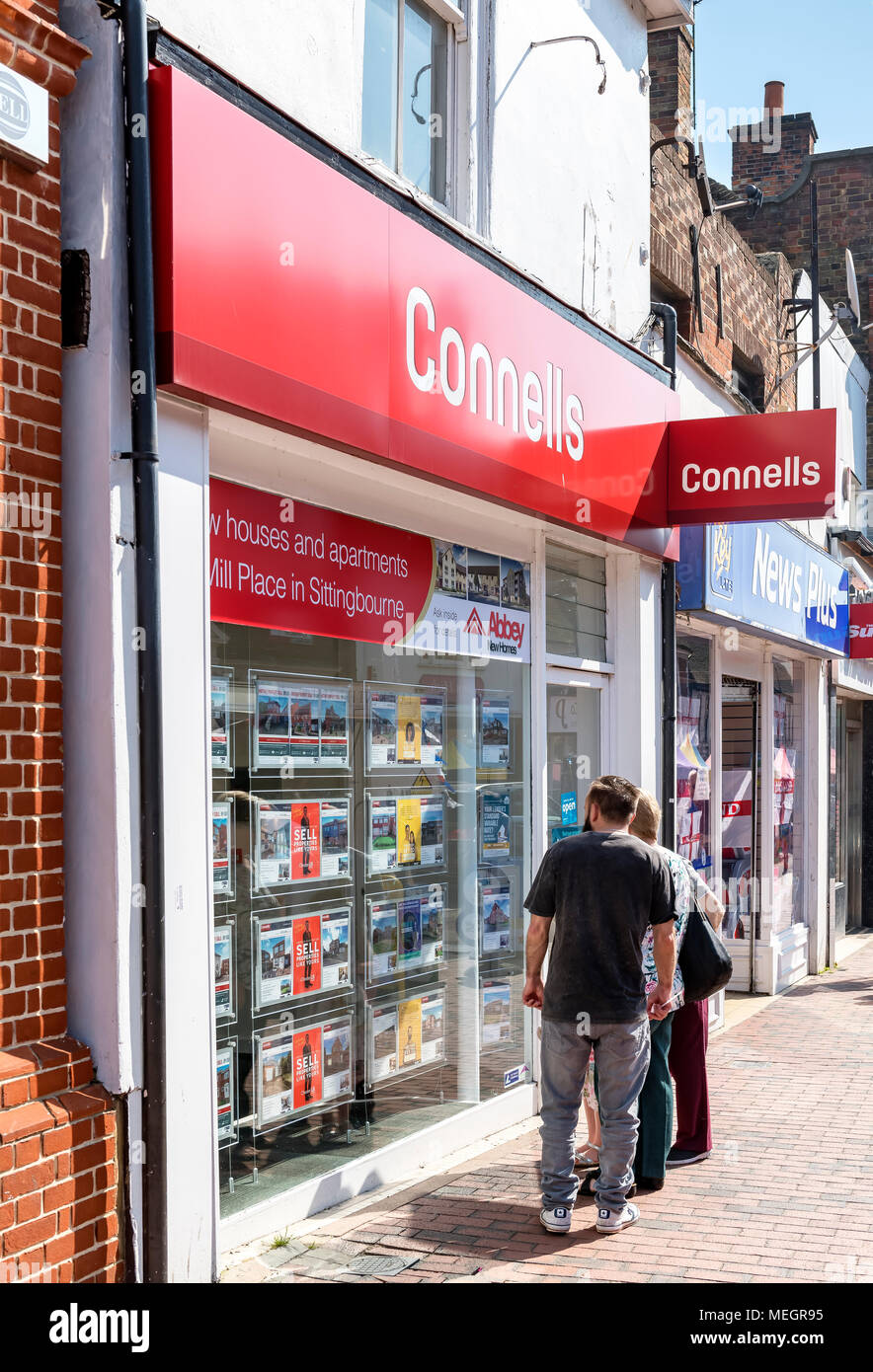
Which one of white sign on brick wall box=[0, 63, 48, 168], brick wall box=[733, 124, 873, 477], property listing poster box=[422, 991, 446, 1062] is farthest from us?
brick wall box=[733, 124, 873, 477]

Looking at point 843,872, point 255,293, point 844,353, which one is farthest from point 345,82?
point 843,872

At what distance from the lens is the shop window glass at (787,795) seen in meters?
12.9

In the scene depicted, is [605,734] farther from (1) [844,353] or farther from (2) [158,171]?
(1) [844,353]

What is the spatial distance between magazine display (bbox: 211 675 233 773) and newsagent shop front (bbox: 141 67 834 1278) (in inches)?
0.5

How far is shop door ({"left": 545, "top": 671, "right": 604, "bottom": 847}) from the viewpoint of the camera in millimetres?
7820

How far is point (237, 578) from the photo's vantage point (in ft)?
16.6

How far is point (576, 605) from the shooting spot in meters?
8.23

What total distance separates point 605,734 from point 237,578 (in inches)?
161

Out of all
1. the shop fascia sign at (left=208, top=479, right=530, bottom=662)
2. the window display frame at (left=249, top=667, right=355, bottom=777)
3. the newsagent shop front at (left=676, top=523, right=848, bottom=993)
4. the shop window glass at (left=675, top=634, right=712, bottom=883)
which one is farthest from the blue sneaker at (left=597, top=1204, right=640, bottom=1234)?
the newsagent shop front at (left=676, top=523, right=848, bottom=993)

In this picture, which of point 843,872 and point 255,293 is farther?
point 843,872

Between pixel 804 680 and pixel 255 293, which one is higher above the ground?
pixel 255 293

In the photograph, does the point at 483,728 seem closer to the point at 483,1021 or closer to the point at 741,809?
the point at 483,1021

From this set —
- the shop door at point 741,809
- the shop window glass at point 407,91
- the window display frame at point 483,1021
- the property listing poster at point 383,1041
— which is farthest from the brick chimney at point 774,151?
the property listing poster at point 383,1041

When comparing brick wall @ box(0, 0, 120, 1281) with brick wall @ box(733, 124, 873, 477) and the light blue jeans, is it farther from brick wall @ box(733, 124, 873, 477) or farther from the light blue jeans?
brick wall @ box(733, 124, 873, 477)
